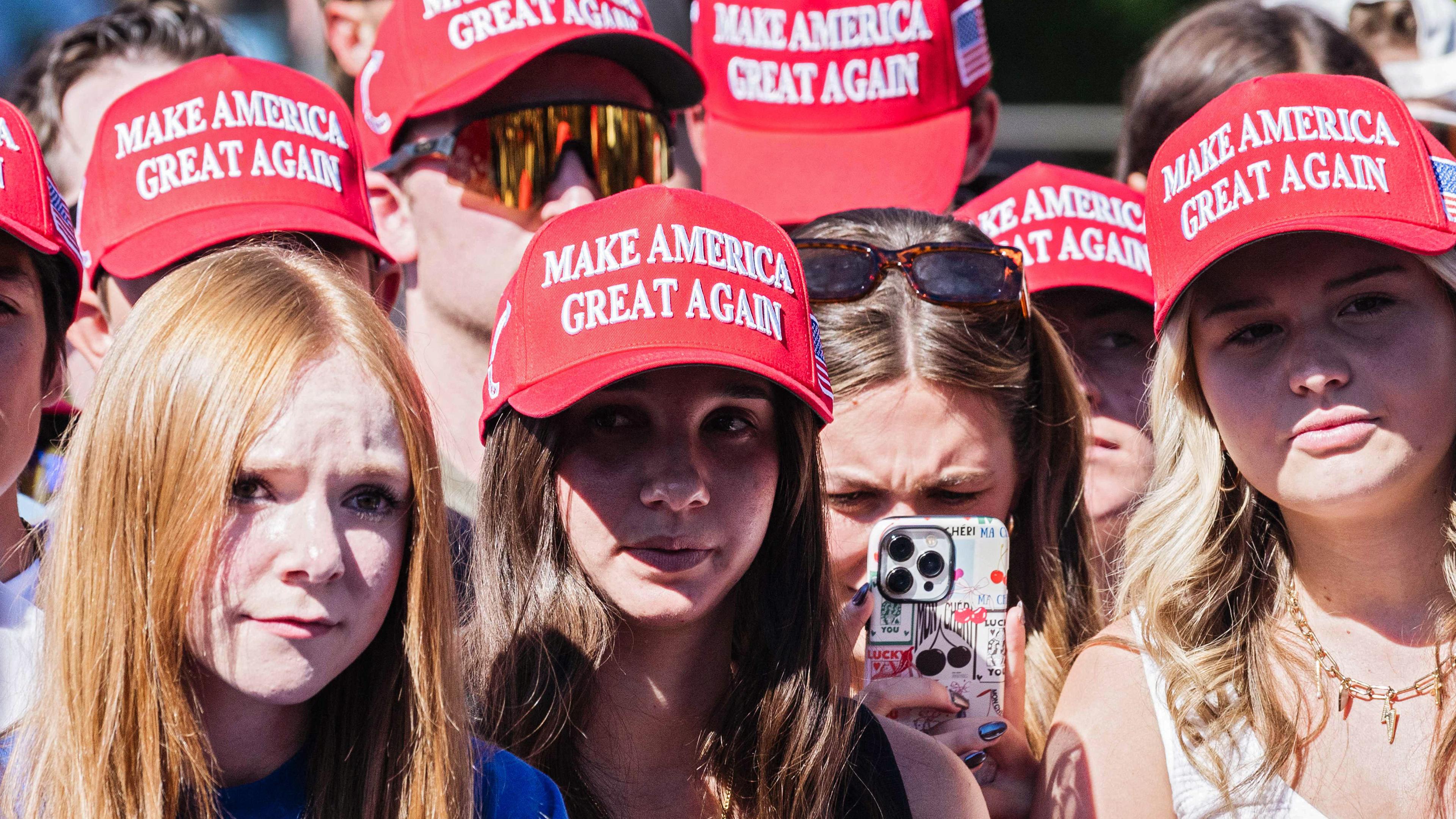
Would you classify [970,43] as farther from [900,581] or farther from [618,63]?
[900,581]

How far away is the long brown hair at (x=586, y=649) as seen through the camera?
8.54 feet

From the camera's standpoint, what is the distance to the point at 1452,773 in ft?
8.64

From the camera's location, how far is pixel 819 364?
2672 millimetres

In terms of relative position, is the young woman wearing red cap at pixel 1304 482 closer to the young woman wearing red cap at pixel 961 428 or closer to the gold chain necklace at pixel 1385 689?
the gold chain necklace at pixel 1385 689

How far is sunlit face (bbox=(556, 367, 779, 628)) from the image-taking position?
2.52m

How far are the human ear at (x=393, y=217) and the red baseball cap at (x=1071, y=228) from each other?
1.45 metres

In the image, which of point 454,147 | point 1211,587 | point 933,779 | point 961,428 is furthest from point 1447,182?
point 454,147

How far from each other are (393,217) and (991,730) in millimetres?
2127

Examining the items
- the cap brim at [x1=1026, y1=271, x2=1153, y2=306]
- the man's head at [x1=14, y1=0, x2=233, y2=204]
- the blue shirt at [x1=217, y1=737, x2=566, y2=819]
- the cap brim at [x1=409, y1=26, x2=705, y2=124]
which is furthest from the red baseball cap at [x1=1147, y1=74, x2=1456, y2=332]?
the man's head at [x1=14, y1=0, x2=233, y2=204]

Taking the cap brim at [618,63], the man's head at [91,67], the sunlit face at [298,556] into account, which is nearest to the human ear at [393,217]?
the cap brim at [618,63]

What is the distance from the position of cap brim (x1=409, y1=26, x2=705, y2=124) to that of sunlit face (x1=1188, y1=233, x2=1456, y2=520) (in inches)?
65.6

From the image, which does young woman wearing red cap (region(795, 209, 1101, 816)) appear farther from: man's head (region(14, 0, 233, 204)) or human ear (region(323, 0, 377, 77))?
man's head (region(14, 0, 233, 204))

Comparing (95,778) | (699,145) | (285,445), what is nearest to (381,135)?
(699,145)

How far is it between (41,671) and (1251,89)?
2.29 meters
